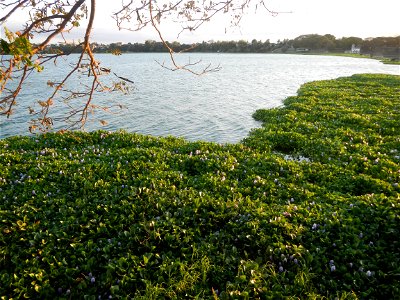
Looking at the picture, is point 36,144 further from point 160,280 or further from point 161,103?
point 161,103

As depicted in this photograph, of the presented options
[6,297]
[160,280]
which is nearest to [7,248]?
[6,297]

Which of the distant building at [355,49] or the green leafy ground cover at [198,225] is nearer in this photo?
the green leafy ground cover at [198,225]

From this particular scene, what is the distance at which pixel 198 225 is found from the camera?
21.8 ft

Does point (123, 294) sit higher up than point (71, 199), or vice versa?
point (71, 199)

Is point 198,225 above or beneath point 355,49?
beneath

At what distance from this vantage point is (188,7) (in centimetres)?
582

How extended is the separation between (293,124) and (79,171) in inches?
454

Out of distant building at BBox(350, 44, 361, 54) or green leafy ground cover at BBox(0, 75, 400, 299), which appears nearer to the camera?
green leafy ground cover at BBox(0, 75, 400, 299)

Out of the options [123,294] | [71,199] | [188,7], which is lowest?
[123,294]

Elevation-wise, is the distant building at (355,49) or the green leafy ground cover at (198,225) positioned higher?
the distant building at (355,49)

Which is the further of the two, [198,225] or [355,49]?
[355,49]

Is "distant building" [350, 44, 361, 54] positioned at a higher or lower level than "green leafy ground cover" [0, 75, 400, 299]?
higher

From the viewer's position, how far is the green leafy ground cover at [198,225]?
17.2 feet

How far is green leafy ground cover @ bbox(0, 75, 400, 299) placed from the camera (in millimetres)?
5250
